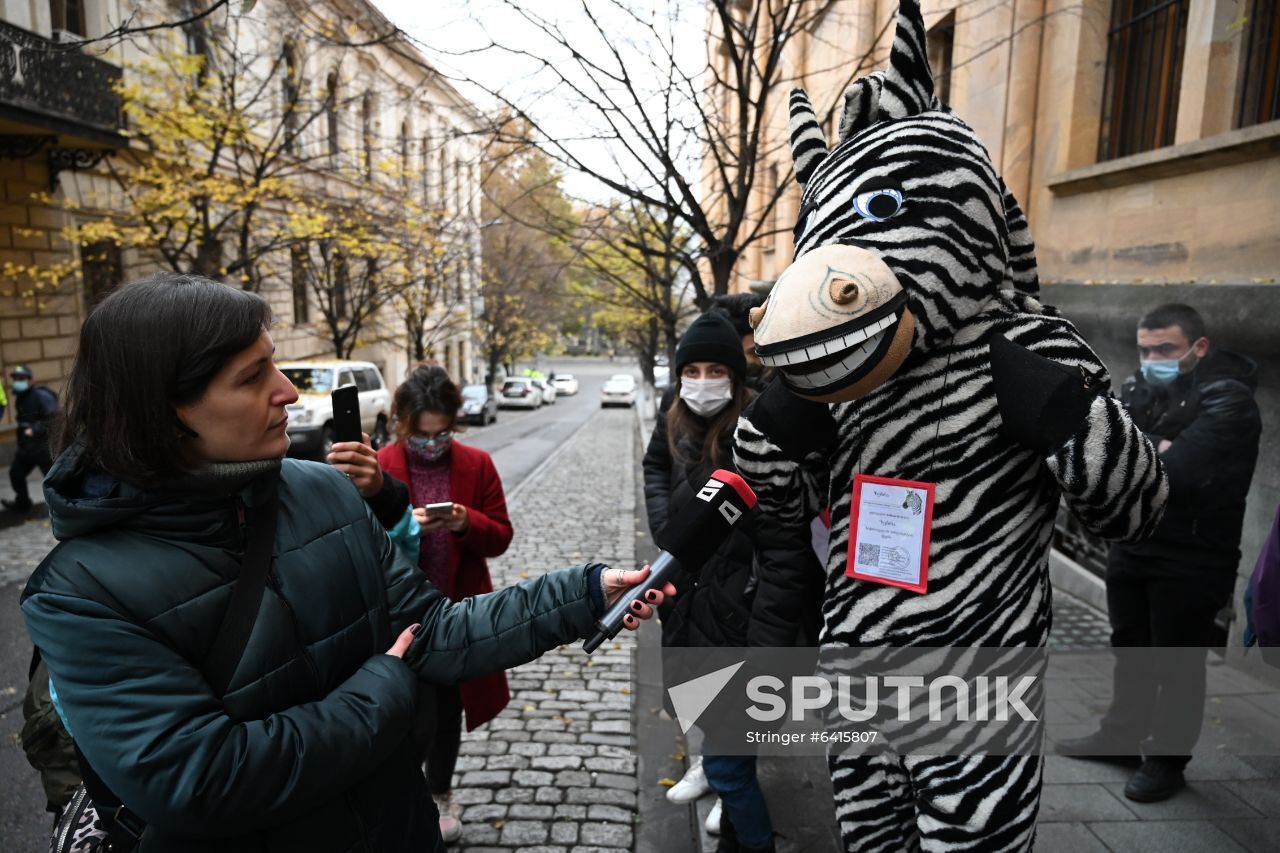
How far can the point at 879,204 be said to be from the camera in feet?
5.93

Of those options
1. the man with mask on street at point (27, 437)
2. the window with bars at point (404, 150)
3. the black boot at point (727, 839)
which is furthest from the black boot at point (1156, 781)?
the man with mask on street at point (27, 437)

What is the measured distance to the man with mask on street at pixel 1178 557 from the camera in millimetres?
3191

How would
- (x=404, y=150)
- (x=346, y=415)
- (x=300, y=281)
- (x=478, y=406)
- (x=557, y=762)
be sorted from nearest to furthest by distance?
(x=346, y=415) < (x=557, y=762) < (x=404, y=150) < (x=300, y=281) < (x=478, y=406)

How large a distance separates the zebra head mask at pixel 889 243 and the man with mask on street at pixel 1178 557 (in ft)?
6.08

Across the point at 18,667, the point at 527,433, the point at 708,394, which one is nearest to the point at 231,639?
the point at 708,394

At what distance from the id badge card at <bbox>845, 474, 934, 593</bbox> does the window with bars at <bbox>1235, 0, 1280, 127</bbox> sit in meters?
4.47

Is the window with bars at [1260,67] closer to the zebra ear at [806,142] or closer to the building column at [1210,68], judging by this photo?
the building column at [1210,68]

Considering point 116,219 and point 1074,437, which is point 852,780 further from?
point 116,219

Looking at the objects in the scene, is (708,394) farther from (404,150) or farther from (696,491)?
(404,150)

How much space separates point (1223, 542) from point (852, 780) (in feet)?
7.46

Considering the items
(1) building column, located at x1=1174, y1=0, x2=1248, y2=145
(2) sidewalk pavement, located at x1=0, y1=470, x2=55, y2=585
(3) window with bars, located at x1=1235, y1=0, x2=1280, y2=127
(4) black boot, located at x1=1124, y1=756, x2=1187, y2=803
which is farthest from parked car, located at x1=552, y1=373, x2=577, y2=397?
(4) black boot, located at x1=1124, y1=756, x2=1187, y2=803

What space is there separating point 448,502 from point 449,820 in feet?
4.29

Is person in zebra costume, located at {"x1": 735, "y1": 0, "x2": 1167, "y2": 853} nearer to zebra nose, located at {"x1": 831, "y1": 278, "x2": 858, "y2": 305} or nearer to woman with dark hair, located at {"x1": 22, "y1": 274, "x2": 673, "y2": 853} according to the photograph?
zebra nose, located at {"x1": 831, "y1": 278, "x2": 858, "y2": 305}

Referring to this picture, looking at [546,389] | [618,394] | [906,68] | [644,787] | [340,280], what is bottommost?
[546,389]
